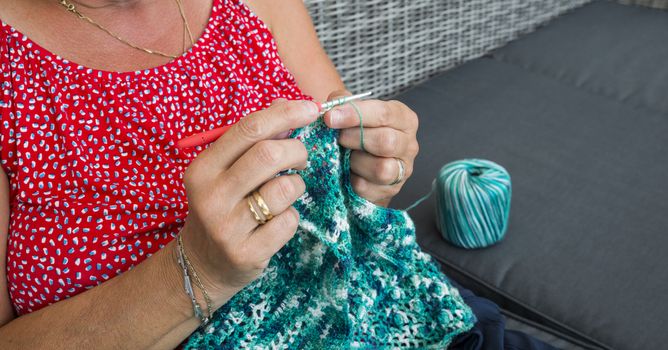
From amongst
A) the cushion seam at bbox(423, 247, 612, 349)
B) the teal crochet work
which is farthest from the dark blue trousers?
the cushion seam at bbox(423, 247, 612, 349)

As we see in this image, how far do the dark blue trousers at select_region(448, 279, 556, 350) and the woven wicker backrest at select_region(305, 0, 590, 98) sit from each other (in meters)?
0.80

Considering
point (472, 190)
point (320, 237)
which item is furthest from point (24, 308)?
point (472, 190)

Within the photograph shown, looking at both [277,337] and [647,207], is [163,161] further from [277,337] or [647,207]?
[647,207]

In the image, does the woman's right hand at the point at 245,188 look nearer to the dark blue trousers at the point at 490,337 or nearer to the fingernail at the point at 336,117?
the fingernail at the point at 336,117

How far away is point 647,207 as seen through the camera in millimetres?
1374

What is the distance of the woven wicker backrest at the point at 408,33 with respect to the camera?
5.38ft

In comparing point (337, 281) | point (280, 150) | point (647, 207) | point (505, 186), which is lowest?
point (647, 207)

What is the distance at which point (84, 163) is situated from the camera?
2.92 ft

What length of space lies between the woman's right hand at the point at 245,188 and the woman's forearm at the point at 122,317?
0.26 ft

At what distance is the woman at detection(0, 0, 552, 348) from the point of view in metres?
0.72


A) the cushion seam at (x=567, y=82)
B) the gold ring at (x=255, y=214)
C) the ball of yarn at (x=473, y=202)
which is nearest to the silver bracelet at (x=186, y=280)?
the gold ring at (x=255, y=214)

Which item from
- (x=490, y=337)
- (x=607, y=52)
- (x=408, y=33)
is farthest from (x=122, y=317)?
(x=607, y=52)

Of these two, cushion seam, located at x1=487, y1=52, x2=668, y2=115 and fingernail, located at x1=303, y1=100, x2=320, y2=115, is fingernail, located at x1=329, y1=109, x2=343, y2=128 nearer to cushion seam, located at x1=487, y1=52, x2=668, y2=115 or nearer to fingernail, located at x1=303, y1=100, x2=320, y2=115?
fingernail, located at x1=303, y1=100, x2=320, y2=115

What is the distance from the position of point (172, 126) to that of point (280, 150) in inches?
12.5
